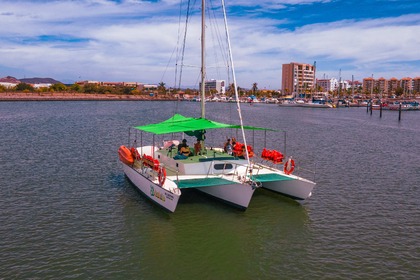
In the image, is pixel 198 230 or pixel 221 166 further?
pixel 221 166

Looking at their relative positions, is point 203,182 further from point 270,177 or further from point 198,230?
point 270,177

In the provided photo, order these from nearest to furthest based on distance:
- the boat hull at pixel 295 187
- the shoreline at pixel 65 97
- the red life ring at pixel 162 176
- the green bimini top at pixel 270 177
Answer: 1. the red life ring at pixel 162 176
2. the green bimini top at pixel 270 177
3. the boat hull at pixel 295 187
4. the shoreline at pixel 65 97

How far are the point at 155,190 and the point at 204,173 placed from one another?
2.63m

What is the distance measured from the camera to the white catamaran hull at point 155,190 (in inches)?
598

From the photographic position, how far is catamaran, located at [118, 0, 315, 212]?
52.2 feet

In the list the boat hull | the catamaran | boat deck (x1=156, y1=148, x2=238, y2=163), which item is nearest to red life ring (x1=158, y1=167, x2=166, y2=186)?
the catamaran

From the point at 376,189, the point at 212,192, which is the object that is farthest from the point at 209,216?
the point at 376,189

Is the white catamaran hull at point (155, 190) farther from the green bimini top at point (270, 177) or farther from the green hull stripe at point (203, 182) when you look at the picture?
the green bimini top at point (270, 177)

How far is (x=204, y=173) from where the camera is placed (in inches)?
696

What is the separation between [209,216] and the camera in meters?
16.0

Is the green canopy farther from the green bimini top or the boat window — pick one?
the green bimini top

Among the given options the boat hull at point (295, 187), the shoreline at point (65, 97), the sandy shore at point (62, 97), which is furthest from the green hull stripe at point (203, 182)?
the sandy shore at point (62, 97)

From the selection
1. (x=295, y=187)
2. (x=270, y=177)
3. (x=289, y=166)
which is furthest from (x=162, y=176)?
(x=295, y=187)

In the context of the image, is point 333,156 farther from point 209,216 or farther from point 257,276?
point 257,276
